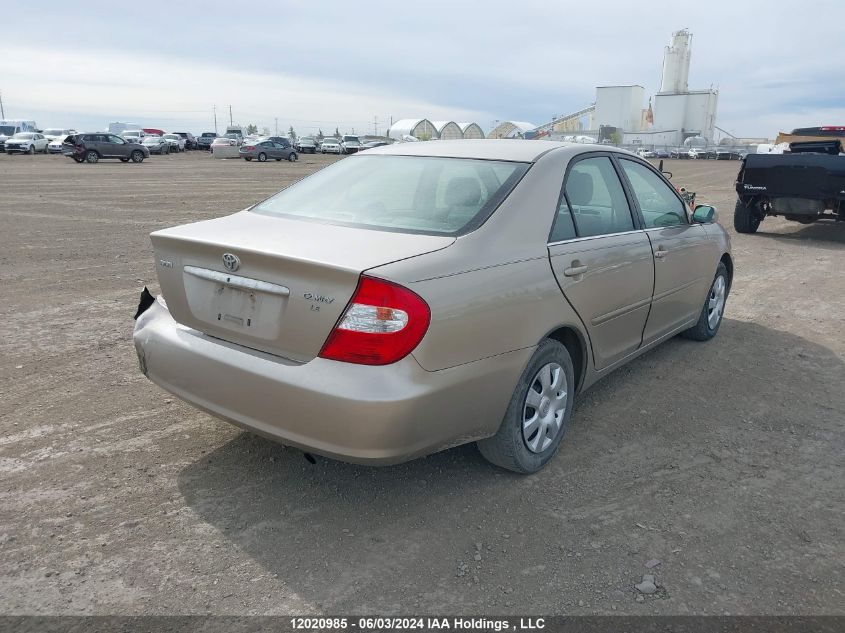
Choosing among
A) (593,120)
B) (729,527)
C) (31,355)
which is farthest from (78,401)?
(593,120)

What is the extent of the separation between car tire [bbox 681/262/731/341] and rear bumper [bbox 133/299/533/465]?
9.87ft

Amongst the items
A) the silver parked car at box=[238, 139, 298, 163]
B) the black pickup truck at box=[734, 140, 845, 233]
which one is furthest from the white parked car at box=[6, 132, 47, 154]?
the black pickup truck at box=[734, 140, 845, 233]

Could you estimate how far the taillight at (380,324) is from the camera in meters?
2.57

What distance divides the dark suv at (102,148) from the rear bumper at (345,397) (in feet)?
124

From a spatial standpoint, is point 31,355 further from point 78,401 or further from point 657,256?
point 657,256

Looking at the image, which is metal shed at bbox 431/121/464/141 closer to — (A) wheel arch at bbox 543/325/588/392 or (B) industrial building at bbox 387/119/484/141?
(B) industrial building at bbox 387/119/484/141

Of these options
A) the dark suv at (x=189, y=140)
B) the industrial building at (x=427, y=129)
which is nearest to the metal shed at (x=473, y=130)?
the industrial building at (x=427, y=129)

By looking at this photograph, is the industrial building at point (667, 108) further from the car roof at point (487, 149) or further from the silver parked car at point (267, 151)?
the car roof at point (487, 149)

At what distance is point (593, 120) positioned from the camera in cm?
11044

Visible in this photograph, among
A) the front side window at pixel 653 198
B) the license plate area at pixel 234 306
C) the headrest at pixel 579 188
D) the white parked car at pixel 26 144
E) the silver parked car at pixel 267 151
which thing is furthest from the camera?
the silver parked car at pixel 267 151

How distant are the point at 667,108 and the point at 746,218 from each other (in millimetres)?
99570

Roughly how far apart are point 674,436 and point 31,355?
4.47 m

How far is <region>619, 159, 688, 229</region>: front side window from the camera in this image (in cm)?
441

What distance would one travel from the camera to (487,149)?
3.87m
